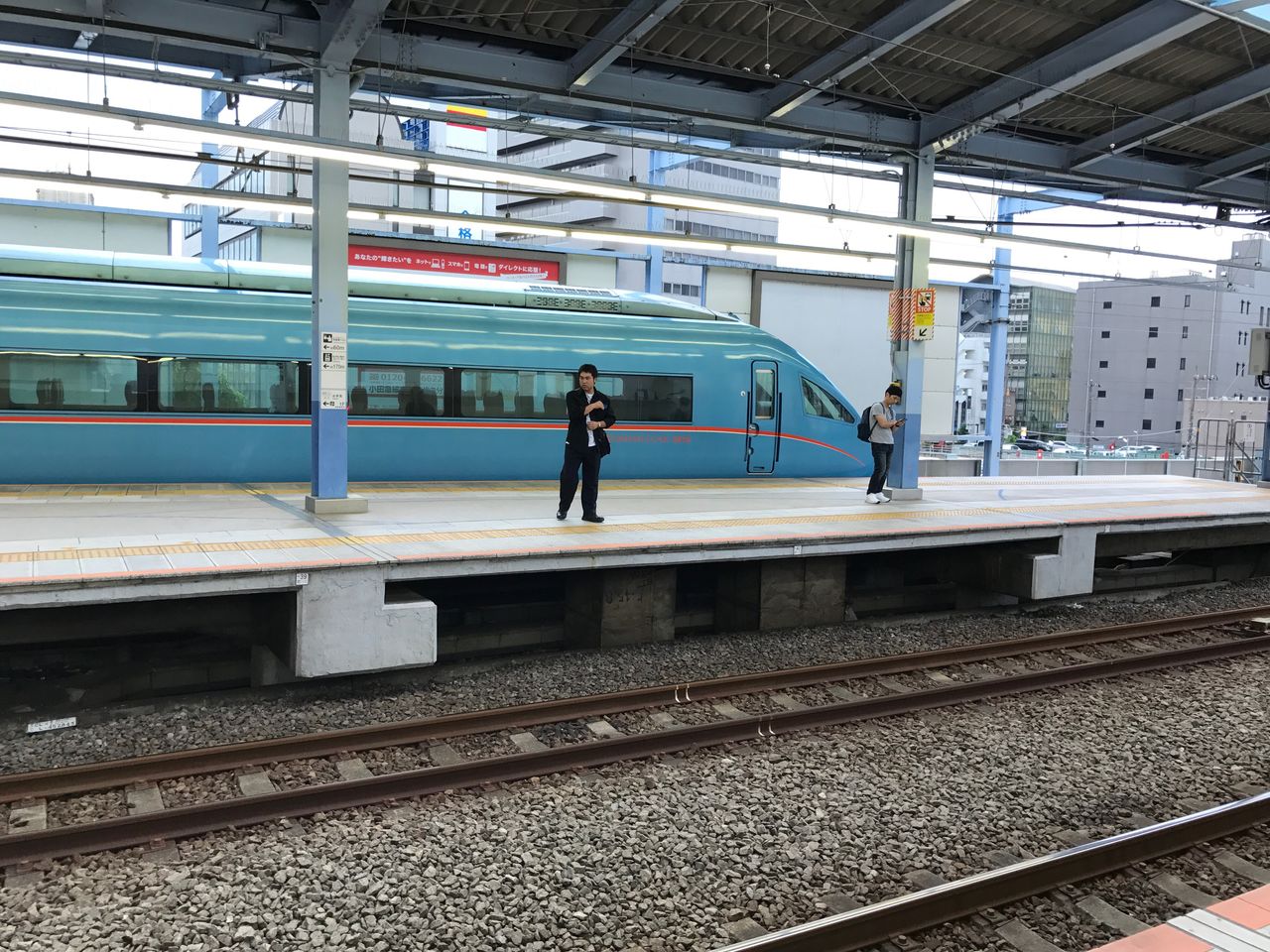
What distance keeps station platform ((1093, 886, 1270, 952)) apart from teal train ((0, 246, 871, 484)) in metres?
10.0

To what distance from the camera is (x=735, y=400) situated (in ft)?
48.5

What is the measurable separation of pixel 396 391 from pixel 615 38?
480cm

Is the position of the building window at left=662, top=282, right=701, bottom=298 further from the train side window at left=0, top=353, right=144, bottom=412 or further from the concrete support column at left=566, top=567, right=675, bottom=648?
the concrete support column at left=566, top=567, right=675, bottom=648

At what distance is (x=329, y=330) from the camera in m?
10.2

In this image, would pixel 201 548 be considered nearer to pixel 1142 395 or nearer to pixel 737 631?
pixel 737 631

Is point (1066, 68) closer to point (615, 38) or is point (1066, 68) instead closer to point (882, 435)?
point (882, 435)

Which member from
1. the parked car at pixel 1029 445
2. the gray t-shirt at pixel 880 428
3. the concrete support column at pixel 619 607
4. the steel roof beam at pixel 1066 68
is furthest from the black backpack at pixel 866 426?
the parked car at pixel 1029 445

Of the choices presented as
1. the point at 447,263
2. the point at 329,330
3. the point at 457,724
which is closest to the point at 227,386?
the point at 329,330

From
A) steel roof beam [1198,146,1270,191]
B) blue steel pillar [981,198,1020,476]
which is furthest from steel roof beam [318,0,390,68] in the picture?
blue steel pillar [981,198,1020,476]

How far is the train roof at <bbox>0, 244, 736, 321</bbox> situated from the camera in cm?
1146

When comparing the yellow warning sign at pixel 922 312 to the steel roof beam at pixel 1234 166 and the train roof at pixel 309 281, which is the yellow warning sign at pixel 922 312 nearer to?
the train roof at pixel 309 281

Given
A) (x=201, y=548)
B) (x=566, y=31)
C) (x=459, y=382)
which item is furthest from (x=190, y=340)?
(x=566, y=31)

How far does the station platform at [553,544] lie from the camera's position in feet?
25.0

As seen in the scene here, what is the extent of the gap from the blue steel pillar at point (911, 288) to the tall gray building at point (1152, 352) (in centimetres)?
4586
